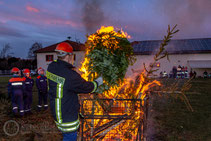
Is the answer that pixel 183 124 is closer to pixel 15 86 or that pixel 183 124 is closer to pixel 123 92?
pixel 123 92

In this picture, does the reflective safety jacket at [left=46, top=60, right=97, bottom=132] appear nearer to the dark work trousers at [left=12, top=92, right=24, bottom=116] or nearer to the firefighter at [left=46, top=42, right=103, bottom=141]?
the firefighter at [left=46, top=42, right=103, bottom=141]

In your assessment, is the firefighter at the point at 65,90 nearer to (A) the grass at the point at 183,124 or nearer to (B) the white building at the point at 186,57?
(A) the grass at the point at 183,124

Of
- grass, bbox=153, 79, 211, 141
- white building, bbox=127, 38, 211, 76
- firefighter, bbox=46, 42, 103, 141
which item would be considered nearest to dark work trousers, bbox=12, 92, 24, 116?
firefighter, bbox=46, 42, 103, 141

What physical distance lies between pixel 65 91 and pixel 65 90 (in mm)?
16

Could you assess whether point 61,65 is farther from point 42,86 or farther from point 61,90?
point 42,86

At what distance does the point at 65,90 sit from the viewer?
8.26 ft

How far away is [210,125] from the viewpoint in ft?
18.9

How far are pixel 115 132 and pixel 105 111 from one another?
57cm

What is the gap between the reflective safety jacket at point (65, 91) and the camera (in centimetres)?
251

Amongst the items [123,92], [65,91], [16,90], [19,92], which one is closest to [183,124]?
[123,92]

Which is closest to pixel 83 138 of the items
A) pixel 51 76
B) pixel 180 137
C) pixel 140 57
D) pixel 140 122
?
pixel 140 122

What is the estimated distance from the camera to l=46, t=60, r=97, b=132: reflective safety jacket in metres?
2.51

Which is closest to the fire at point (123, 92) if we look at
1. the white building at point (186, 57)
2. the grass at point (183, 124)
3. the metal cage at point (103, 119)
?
the metal cage at point (103, 119)

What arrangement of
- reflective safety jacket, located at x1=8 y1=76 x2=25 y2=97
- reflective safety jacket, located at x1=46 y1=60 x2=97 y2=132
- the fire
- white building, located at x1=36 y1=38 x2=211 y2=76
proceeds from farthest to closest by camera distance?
1. white building, located at x1=36 y1=38 x2=211 y2=76
2. reflective safety jacket, located at x1=8 y1=76 x2=25 y2=97
3. the fire
4. reflective safety jacket, located at x1=46 y1=60 x2=97 y2=132
